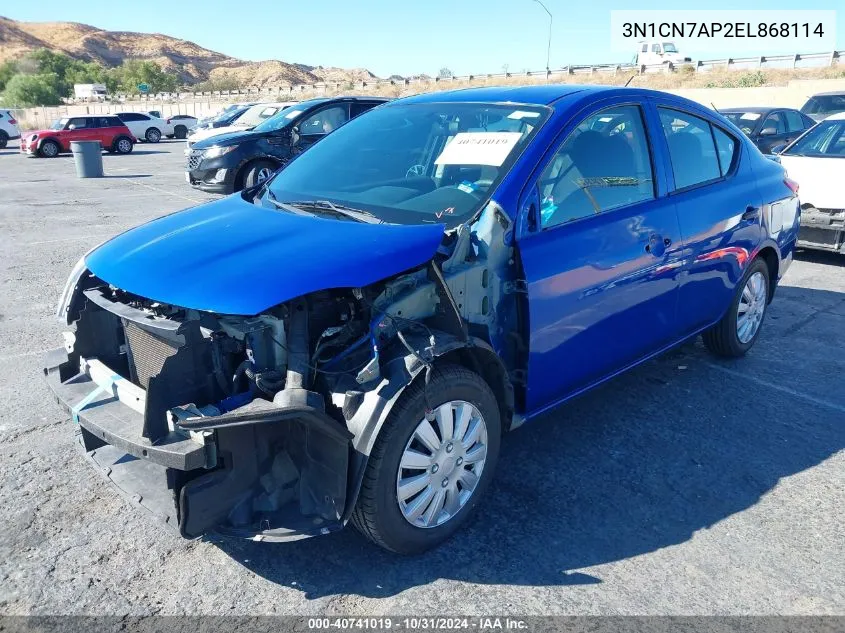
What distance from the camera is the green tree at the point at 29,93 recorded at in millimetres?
66675

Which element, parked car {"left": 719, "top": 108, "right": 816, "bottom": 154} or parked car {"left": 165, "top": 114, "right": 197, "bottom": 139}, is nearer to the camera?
parked car {"left": 719, "top": 108, "right": 816, "bottom": 154}

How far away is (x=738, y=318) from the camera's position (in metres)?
4.76

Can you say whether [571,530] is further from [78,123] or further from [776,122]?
[78,123]

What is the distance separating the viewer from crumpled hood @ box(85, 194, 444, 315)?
7.97ft

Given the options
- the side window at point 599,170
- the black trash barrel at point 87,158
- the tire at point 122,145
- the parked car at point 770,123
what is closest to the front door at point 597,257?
the side window at point 599,170

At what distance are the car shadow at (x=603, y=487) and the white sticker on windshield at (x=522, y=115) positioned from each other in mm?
1717

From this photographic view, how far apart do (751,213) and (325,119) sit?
948 centimetres

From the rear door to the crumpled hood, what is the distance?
186 centimetres

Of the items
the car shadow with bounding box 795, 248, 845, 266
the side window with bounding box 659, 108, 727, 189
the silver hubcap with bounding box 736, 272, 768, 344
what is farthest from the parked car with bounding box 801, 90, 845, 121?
the side window with bounding box 659, 108, 727, 189

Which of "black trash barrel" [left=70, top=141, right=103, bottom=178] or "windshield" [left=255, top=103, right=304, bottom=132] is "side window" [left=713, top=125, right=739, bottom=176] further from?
"black trash barrel" [left=70, top=141, right=103, bottom=178]

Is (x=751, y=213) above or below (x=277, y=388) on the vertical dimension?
above

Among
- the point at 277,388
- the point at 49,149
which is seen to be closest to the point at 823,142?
the point at 277,388

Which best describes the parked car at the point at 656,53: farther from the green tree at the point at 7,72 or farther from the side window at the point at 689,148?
the green tree at the point at 7,72

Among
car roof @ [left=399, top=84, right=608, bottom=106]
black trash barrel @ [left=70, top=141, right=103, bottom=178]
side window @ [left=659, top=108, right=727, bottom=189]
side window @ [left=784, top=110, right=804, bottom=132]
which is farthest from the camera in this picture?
black trash barrel @ [left=70, top=141, right=103, bottom=178]
